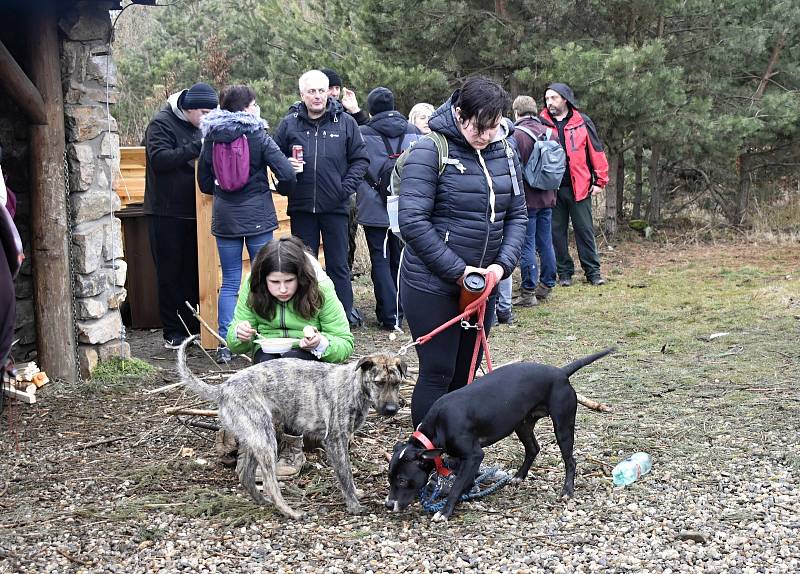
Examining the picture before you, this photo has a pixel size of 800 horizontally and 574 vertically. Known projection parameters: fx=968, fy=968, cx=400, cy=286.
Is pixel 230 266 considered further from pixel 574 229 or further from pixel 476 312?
pixel 574 229

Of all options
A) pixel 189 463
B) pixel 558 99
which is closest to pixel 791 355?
pixel 558 99

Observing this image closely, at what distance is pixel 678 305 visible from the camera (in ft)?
32.8

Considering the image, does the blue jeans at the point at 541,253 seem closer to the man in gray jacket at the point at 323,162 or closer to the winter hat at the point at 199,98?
the man in gray jacket at the point at 323,162

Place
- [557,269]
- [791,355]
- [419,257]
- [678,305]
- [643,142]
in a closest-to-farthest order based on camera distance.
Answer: [419,257], [791,355], [678,305], [557,269], [643,142]

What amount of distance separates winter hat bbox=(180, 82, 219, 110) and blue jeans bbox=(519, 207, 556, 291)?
12.3 feet

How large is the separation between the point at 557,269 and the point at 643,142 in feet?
9.82

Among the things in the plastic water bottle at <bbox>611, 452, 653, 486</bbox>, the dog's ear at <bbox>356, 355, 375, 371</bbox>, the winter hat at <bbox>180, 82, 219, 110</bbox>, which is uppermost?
the winter hat at <bbox>180, 82, 219, 110</bbox>

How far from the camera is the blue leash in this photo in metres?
4.54

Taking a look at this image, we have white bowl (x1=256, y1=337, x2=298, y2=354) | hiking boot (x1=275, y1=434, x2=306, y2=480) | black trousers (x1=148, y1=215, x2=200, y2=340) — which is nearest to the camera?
hiking boot (x1=275, y1=434, x2=306, y2=480)

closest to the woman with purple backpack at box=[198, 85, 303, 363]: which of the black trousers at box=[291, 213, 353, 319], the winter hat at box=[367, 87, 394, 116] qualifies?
the black trousers at box=[291, 213, 353, 319]

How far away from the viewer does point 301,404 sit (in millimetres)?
4680

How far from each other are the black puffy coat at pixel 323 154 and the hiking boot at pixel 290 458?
3.14 metres

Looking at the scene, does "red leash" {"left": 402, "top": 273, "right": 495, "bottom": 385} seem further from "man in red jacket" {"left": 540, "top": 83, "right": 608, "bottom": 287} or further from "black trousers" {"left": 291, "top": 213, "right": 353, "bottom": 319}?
"man in red jacket" {"left": 540, "top": 83, "right": 608, "bottom": 287}

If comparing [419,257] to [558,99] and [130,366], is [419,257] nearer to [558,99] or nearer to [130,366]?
[130,366]
